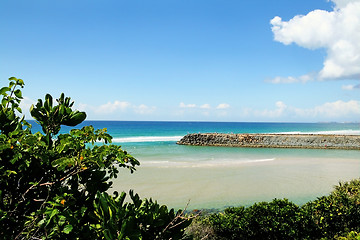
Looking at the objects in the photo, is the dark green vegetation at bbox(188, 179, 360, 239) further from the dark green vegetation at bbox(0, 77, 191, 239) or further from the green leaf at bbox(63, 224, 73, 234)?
the green leaf at bbox(63, 224, 73, 234)

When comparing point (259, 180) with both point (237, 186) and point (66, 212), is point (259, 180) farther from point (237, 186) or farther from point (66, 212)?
point (66, 212)

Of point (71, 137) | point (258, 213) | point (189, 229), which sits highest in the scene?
point (71, 137)

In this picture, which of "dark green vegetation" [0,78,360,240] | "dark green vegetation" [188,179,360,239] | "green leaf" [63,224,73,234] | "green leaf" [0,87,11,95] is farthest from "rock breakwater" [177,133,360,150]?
"green leaf" [63,224,73,234]

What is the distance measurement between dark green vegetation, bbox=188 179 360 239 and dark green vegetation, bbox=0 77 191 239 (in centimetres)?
446

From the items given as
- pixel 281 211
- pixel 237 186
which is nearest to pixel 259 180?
pixel 237 186

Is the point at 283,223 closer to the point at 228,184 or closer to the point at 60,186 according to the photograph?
the point at 60,186

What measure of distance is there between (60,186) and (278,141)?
141 feet

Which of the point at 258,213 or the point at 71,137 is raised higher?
the point at 71,137

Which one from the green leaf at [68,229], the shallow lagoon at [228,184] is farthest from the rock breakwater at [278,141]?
the green leaf at [68,229]

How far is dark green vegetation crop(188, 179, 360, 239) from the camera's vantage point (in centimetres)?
603

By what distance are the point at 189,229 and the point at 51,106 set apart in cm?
509

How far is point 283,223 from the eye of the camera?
601 cm

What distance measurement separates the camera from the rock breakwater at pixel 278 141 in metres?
38.3

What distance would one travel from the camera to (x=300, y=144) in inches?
1560
